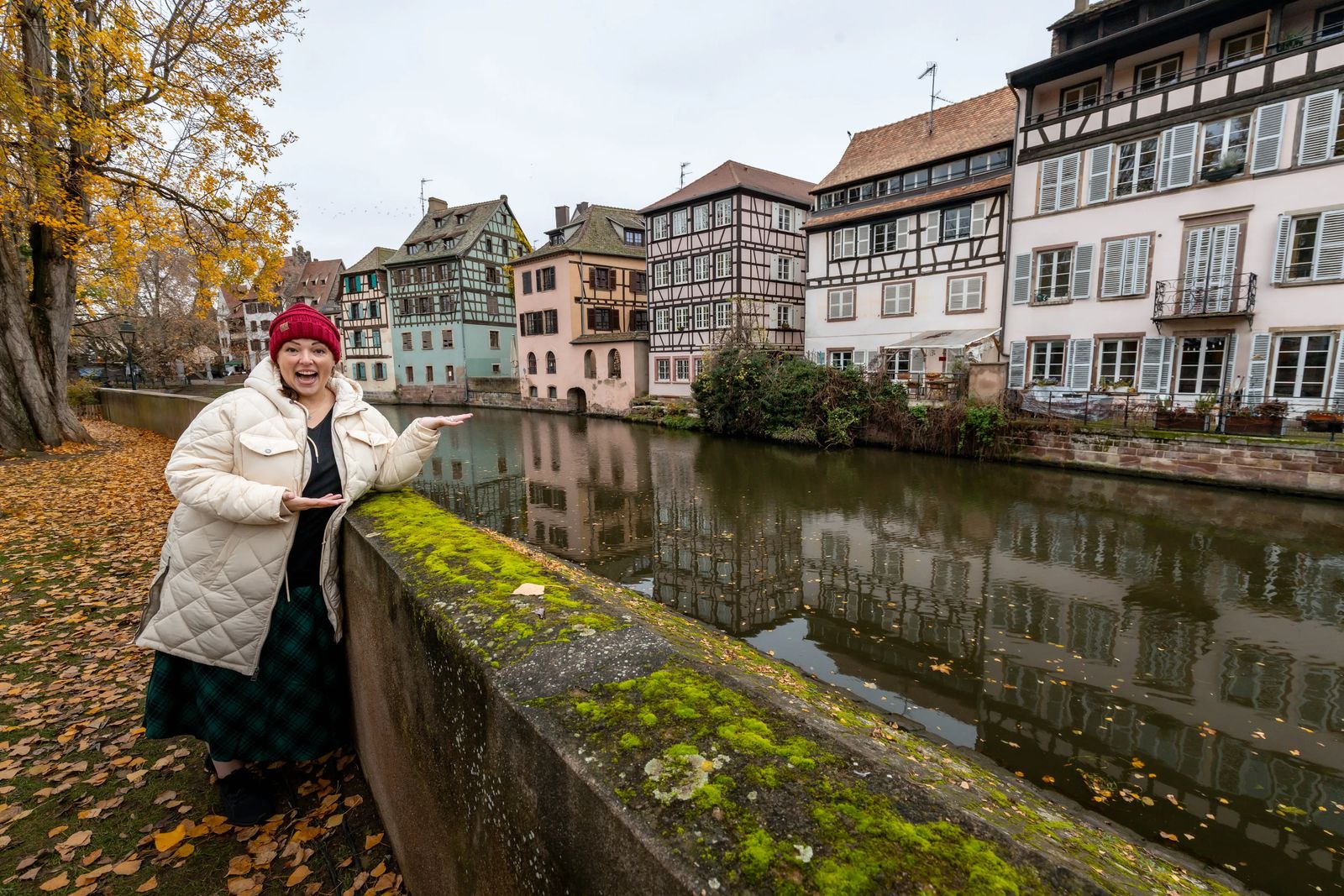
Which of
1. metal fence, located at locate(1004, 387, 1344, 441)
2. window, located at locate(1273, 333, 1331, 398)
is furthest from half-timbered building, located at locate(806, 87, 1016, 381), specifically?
window, located at locate(1273, 333, 1331, 398)

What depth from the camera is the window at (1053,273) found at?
2086cm

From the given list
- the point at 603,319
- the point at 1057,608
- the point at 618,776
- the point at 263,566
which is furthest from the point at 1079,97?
the point at 618,776

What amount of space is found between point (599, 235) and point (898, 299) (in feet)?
67.0

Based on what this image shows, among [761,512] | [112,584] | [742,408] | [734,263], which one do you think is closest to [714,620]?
[761,512]

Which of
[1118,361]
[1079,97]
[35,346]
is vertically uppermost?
[1079,97]

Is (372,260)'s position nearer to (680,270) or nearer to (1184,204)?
(680,270)

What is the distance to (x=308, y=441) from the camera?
9.08 ft

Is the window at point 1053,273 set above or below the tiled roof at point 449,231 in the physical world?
below

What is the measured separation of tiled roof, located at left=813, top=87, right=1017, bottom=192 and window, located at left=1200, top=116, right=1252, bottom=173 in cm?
575

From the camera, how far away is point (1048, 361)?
21469 millimetres

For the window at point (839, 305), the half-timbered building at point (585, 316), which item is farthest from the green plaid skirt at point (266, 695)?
the half-timbered building at point (585, 316)

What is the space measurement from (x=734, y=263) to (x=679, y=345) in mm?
4941

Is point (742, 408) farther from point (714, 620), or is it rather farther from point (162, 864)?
point (162, 864)

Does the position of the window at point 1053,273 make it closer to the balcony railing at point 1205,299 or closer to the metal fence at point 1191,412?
the balcony railing at point 1205,299
